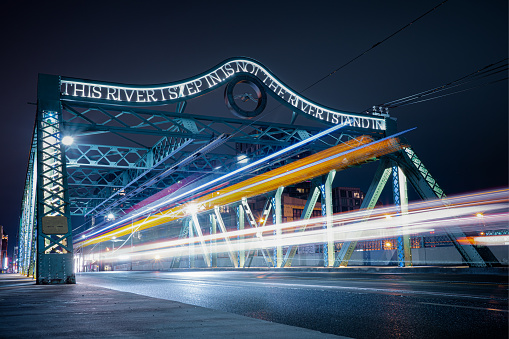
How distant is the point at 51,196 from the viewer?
55.0ft

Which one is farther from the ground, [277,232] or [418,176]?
[418,176]

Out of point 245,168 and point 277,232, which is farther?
point 277,232

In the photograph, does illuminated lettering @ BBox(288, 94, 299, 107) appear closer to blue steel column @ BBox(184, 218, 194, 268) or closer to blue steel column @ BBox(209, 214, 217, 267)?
blue steel column @ BBox(209, 214, 217, 267)

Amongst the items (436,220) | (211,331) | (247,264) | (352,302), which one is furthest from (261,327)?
(247,264)

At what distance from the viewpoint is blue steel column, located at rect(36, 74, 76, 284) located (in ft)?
53.2

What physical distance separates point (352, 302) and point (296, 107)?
53.5 ft

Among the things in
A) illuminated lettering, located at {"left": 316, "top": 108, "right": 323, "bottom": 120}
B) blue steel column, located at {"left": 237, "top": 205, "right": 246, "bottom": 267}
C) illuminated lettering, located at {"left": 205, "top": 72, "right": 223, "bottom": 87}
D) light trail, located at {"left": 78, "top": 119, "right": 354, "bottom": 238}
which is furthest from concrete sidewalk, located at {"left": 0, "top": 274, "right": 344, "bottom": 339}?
blue steel column, located at {"left": 237, "top": 205, "right": 246, "bottom": 267}

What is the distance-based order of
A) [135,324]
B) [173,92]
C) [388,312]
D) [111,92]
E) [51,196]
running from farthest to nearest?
[173,92]
[111,92]
[51,196]
[388,312]
[135,324]

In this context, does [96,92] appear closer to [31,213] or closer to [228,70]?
[228,70]

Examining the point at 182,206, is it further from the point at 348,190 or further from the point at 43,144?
the point at 348,190

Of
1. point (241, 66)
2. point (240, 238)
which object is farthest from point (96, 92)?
point (240, 238)

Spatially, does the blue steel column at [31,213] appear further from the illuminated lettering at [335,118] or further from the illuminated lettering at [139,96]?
the illuminated lettering at [335,118]

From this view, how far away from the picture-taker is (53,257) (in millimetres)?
16281

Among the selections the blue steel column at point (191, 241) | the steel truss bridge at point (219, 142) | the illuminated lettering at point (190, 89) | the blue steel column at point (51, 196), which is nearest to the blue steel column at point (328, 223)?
the steel truss bridge at point (219, 142)
